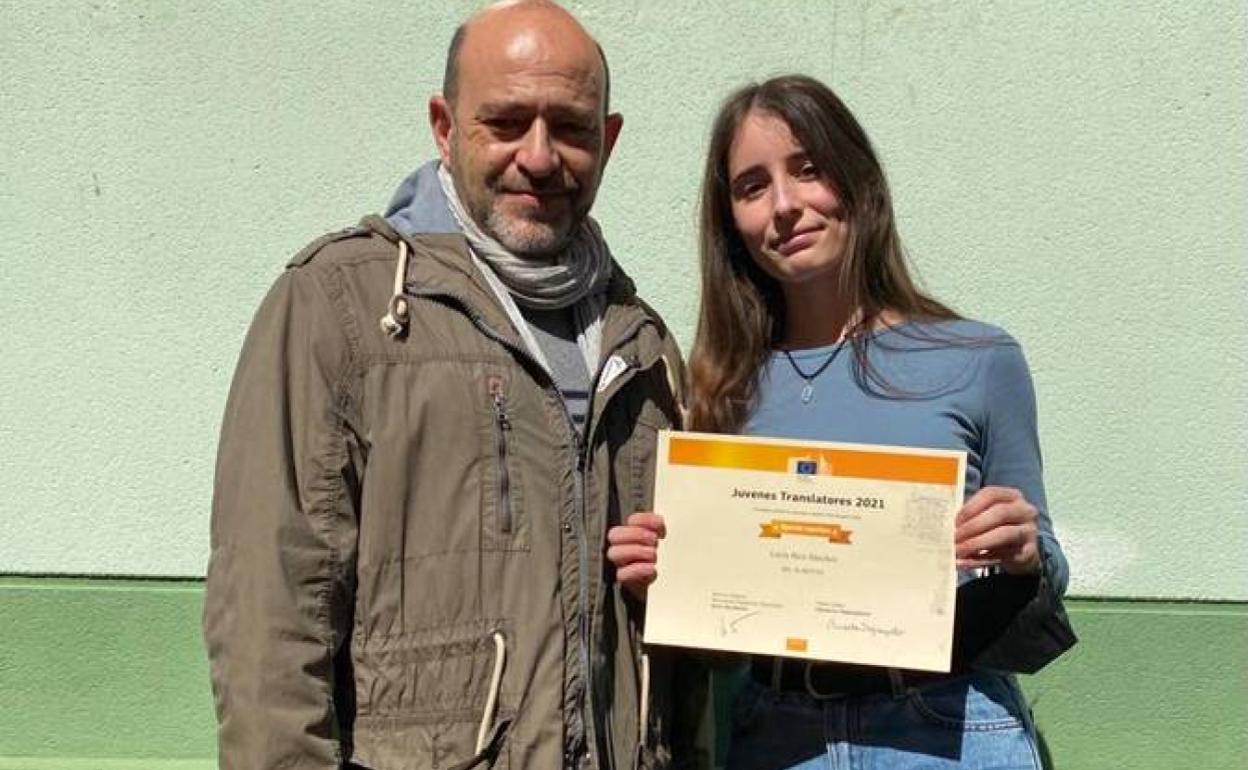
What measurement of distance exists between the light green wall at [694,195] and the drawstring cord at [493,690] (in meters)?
1.62

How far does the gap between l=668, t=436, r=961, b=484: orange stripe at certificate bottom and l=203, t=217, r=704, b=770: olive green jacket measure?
0.18 meters

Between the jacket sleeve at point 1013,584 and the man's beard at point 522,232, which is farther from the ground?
the man's beard at point 522,232

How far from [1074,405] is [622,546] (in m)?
1.76

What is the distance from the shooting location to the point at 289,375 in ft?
5.95

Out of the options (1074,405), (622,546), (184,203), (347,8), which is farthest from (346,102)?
(1074,405)

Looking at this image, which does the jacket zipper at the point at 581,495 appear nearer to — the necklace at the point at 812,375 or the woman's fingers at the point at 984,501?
the necklace at the point at 812,375

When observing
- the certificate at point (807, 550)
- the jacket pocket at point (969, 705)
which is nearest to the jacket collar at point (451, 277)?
the certificate at point (807, 550)

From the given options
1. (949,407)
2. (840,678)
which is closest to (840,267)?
(949,407)

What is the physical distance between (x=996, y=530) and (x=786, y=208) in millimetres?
684

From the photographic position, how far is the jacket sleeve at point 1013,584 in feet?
6.71

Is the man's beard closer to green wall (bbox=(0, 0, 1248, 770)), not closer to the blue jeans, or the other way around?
the blue jeans

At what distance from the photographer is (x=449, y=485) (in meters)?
1.85

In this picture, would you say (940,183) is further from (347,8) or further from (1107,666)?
(347,8)

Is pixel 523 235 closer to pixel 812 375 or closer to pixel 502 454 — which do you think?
pixel 502 454
